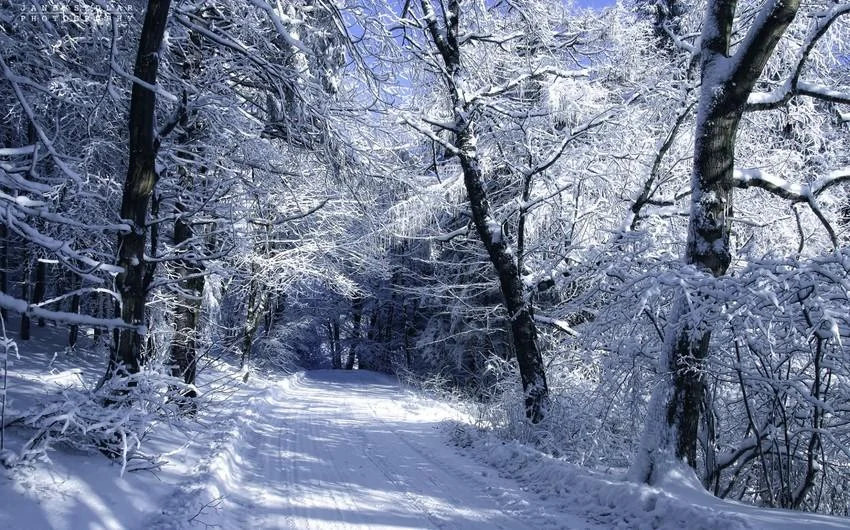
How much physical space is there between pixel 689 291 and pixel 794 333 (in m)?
0.97

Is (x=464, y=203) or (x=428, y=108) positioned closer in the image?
(x=428, y=108)

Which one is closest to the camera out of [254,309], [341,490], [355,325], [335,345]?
[341,490]

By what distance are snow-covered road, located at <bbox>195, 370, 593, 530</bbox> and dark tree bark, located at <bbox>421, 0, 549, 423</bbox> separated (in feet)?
6.05

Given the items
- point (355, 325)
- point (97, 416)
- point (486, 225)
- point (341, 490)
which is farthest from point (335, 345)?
point (97, 416)

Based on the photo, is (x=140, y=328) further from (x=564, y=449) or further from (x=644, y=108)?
(x=644, y=108)

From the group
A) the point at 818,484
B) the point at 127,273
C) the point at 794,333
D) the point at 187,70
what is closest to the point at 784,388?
the point at 794,333

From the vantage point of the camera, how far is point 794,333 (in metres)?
4.46

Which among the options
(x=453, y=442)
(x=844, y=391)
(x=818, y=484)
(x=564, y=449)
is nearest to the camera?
(x=844, y=391)

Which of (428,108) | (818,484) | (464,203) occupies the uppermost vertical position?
(428,108)

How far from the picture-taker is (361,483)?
20.4 ft

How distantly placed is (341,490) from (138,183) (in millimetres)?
3708

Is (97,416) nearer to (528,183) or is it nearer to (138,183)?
(138,183)

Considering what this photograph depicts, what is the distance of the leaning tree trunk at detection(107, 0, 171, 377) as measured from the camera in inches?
201

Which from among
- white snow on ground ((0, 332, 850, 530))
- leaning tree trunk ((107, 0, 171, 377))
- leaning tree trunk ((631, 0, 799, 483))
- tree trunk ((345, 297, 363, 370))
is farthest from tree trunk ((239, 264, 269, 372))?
tree trunk ((345, 297, 363, 370))
